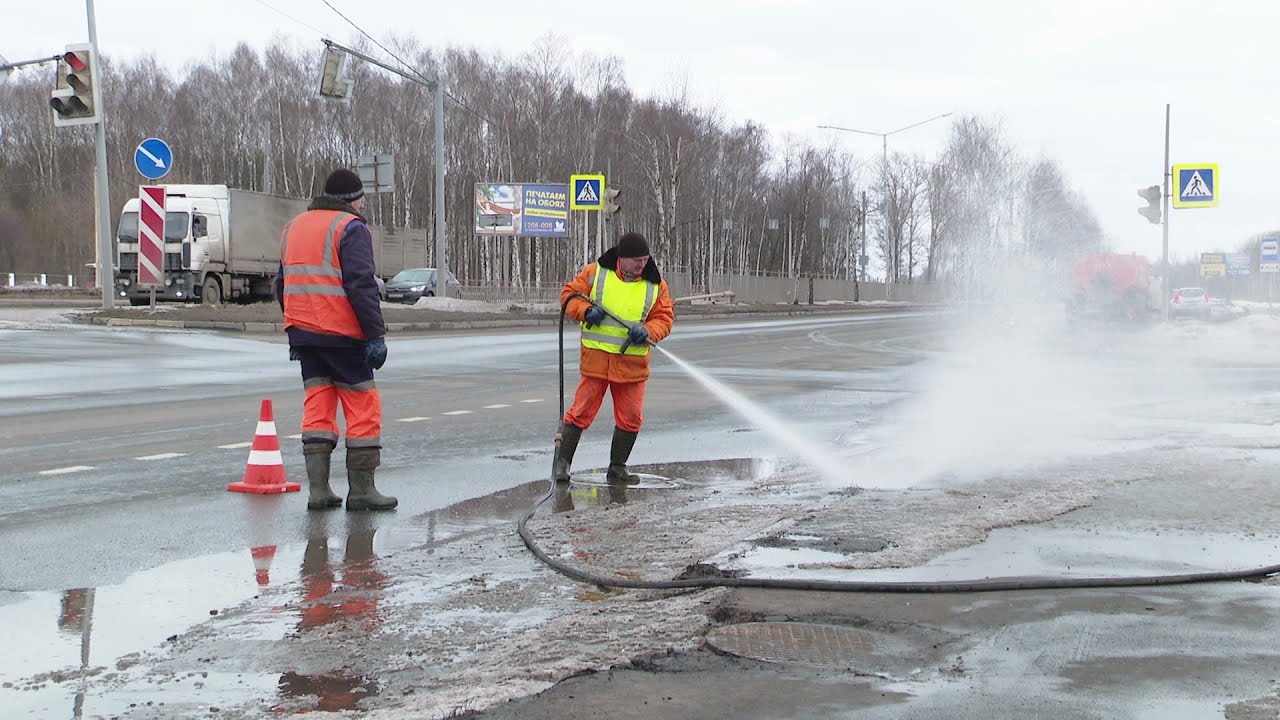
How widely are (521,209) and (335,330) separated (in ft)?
140

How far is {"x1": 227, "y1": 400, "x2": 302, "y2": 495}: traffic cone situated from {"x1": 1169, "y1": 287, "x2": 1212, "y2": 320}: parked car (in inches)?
1744

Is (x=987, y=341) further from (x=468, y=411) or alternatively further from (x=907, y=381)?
(x=468, y=411)

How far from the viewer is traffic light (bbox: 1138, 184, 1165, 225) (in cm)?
3044

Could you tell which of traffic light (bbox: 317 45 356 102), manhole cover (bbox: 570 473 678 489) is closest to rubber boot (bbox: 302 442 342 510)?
manhole cover (bbox: 570 473 678 489)

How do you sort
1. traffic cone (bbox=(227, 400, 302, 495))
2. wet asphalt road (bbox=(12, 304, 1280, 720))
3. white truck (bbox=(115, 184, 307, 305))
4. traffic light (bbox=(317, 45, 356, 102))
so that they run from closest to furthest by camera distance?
wet asphalt road (bbox=(12, 304, 1280, 720))
traffic cone (bbox=(227, 400, 302, 495))
traffic light (bbox=(317, 45, 356, 102))
white truck (bbox=(115, 184, 307, 305))

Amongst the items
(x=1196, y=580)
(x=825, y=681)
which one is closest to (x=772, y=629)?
(x=825, y=681)

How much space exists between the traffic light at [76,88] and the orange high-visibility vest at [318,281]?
1815 centimetres

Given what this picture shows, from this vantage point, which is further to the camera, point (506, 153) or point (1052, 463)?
point (506, 153)

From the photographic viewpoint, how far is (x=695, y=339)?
27.2 metres

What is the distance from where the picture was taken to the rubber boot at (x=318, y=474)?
7.01 metres

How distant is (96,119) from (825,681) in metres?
23.5

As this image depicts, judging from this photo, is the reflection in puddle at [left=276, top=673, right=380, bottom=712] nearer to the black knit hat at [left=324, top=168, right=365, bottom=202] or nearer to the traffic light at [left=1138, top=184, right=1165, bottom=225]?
the black knit hat at [left=324, top=168, right=365, bottom=202]

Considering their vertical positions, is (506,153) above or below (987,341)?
above

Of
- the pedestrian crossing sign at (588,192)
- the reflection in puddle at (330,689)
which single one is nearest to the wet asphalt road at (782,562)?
the reflection in puddle at (330,689)
